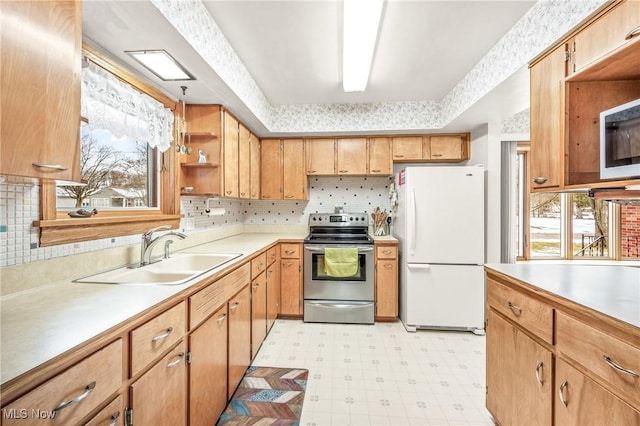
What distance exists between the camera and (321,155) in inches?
138

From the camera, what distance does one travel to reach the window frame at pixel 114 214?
127 cm

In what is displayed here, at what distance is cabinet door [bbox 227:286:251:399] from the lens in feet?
5.88

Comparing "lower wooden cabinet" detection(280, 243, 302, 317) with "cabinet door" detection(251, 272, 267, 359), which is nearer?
"cabinet door" detection(251, 272, 267, 359)

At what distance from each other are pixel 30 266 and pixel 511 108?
10.9ft

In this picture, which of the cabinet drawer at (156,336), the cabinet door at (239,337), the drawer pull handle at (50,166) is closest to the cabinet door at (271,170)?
the cabinet door at (239,337)

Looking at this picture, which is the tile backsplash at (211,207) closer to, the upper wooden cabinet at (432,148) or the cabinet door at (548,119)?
the upper wooden cabinet at (432,148)

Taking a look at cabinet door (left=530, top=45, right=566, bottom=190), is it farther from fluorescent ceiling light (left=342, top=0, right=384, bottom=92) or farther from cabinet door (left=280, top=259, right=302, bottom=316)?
cabinet door (left=280, top=259, right=302, bottom=316)

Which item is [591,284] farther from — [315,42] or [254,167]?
[254,167]

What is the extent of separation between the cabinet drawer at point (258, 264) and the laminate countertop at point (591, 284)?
1.62m

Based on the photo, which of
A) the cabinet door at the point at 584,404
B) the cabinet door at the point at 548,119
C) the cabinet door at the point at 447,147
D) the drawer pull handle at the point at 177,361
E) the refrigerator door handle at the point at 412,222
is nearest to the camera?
the cabinet door at the point at 584,404

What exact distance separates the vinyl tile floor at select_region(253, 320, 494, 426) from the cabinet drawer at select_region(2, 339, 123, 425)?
1.24m

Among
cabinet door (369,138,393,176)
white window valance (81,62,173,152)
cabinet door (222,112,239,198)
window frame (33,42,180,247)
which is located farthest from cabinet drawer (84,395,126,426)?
cabinet door (369,138,393,176)

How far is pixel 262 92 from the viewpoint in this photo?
2908 millimetres

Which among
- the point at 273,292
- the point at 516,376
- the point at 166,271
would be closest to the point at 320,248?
the point at 273,292
